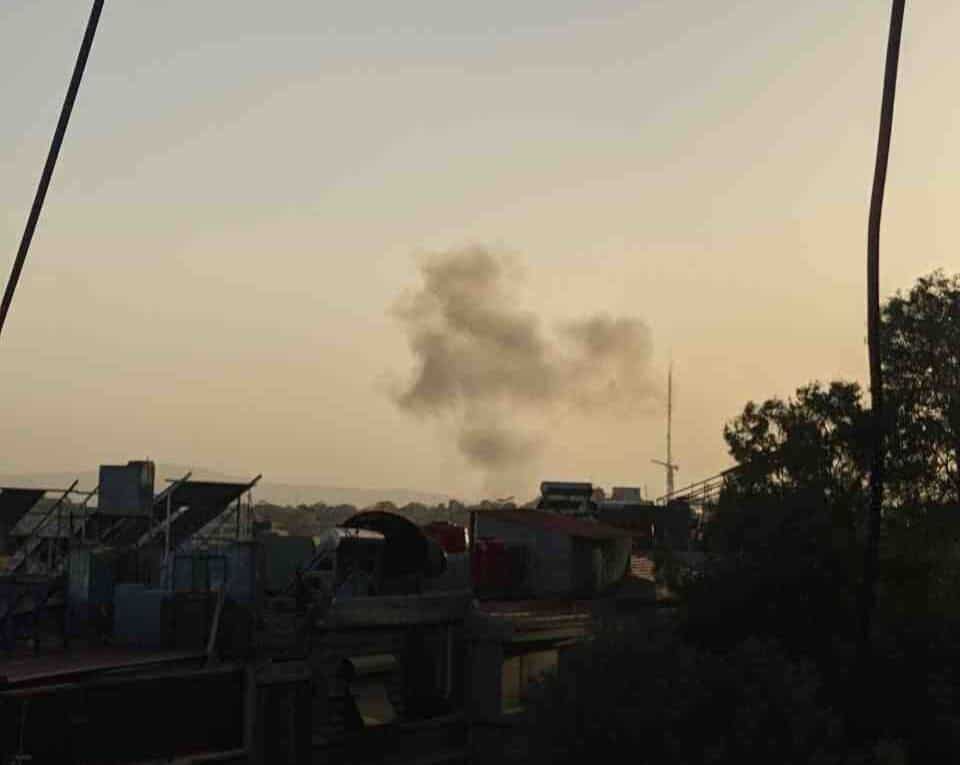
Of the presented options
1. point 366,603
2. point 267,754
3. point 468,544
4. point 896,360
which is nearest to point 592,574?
point 468,544

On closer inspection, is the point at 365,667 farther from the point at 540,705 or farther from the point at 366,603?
the point at 540,705

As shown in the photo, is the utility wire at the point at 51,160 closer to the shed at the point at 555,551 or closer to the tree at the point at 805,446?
the tree at the point at 805,446

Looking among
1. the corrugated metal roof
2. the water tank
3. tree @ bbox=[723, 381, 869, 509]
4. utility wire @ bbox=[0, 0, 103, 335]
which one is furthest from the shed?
utility wire @ bbox=[0, 0, 103, 335]

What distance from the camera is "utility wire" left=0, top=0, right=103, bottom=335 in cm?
1709

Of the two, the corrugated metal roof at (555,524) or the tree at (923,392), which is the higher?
the tree at (923,392)

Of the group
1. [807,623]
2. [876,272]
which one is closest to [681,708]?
[807,623]

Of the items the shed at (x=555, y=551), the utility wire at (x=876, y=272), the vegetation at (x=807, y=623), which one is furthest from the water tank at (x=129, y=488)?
the utility wire at (x=876, y=272)

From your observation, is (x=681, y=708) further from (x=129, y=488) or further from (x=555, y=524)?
(x=555, y=524)

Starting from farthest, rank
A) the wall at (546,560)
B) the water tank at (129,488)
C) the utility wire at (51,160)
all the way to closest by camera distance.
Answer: the wall at (546,560) → the water tank at (129,488) → the utility wire at (51,160)

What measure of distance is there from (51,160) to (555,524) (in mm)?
32204

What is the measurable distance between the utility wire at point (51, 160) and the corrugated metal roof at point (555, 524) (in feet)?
101

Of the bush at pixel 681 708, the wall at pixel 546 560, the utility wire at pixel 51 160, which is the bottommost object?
the bush at pixel 681 708

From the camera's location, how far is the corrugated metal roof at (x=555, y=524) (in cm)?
4681

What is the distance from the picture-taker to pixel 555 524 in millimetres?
47500
